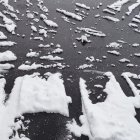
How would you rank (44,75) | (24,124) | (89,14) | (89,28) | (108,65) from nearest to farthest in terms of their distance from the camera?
(24,124), (44,75), (108,65), (89,28), (89,14)

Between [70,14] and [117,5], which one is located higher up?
[117,5]

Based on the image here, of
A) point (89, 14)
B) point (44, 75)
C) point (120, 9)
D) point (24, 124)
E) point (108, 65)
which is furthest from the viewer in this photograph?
point (120, 9)

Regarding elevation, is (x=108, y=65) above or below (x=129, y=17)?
below

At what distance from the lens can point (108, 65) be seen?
614 cm

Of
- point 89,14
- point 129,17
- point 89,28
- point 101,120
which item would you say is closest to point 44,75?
point 101,120

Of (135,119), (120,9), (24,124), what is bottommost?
(135,119)

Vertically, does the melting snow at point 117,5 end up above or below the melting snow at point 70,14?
above

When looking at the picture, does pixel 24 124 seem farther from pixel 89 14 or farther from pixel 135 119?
pixel 89 14

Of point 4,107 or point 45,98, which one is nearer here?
point 4,107

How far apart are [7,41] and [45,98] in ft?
7.36

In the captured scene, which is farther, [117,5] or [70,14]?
[117,5]

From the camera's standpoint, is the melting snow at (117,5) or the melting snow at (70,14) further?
the melting snow at (117,5)

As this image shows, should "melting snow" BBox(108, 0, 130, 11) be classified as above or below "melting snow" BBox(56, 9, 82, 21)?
above

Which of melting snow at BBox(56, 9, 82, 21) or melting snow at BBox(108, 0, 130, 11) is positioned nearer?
melting snow at BBox(56, 9, 82, 21)
